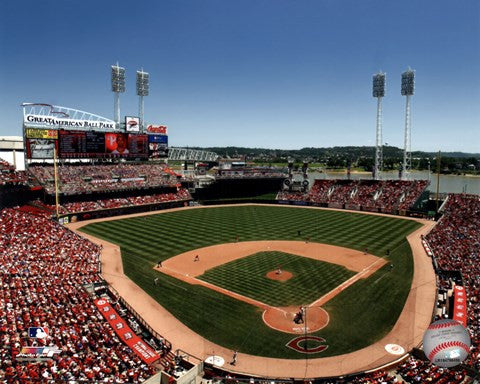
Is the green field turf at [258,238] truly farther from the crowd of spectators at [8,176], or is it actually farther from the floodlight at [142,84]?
the floodlight at [142,84]

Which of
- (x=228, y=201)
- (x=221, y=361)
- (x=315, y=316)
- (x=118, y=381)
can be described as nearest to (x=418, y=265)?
(x=315, y=316)

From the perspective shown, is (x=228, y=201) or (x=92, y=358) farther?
(x=228, y=201)

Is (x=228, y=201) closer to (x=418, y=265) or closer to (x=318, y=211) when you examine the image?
(x=318, y=211)

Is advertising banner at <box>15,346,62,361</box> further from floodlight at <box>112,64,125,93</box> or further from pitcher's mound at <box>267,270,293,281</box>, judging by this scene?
floodlight at <box>112,64,125,93</box>

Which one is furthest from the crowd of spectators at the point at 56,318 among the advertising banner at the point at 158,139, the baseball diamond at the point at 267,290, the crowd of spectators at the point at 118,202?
the advertising banner at the point at 158,139

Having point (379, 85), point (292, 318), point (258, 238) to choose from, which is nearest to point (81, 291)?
point (292, 318)
